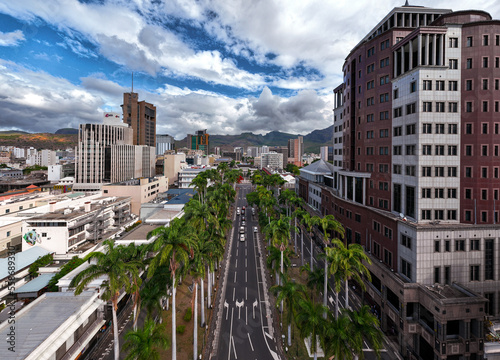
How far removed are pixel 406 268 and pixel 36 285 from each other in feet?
233

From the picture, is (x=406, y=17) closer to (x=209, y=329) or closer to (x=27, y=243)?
(x=209, y=329)

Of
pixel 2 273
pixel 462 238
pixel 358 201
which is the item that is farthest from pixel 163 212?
pixel 462 238

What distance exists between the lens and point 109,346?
3725 cm

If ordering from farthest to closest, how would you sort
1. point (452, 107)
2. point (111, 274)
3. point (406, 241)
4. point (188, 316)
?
point (452, 107) < point (406, 241) < point (188, 316) < point (111, 274)

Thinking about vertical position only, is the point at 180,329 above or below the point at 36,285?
below

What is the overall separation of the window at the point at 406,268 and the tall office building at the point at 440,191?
0.17m

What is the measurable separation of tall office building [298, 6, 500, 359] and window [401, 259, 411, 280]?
0.56ft

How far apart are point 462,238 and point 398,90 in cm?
3108

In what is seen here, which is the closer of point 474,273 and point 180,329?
point 180,329

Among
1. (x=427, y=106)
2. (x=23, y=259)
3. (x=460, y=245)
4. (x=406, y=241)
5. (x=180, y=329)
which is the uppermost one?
(x=427, y=106)

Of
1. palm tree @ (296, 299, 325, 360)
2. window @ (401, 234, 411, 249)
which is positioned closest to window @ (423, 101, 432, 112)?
window @ (401, 234, 411, 249)

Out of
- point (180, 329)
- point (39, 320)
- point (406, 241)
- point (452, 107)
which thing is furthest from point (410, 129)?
point (39, 320)

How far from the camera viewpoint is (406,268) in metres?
43.0

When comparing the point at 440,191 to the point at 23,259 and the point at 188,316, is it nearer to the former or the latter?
the point at 188,316
